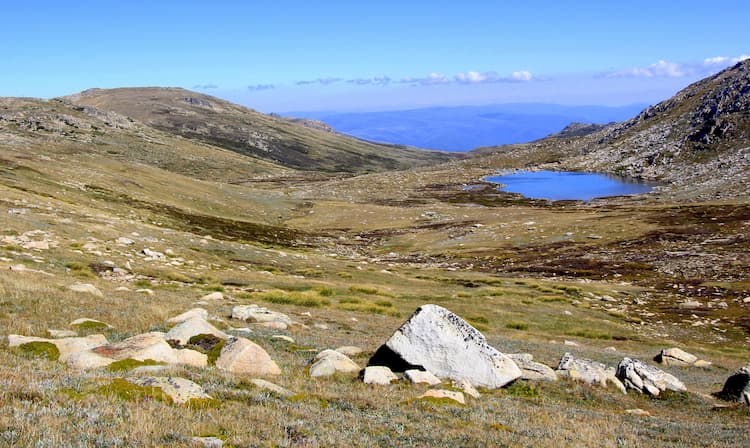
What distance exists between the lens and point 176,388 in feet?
38.4

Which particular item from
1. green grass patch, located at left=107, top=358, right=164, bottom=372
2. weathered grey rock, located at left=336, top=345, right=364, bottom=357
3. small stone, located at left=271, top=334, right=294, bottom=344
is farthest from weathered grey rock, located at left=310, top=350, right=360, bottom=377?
green grass patch, located at left=107, top=358, right=164, bottom=372

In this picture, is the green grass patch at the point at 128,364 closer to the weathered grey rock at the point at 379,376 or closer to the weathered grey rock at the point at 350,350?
the weathered grey rock at the point at 379,376

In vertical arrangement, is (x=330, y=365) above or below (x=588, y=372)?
above

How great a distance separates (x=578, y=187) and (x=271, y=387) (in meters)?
177

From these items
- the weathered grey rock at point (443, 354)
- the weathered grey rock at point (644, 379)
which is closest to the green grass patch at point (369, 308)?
the weathered grey rock at point (443, 354)

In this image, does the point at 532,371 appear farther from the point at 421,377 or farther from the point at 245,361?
the point at 245,361

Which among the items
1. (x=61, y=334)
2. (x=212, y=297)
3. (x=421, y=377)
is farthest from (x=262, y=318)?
(x=421, y=377)

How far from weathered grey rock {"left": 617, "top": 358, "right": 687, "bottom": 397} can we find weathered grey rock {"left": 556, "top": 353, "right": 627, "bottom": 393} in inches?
17.0

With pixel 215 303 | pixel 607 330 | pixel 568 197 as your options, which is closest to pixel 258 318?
pixel 215 303

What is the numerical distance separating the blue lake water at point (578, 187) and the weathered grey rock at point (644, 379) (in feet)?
437

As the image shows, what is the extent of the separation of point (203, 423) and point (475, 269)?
63.5 meters

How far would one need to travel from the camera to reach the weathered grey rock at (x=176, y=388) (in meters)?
11.3

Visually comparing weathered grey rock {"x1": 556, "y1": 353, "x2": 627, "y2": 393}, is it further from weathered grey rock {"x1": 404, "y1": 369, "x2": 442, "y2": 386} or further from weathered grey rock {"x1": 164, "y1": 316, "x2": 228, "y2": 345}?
weathered grey rock {"x1": 164, "y1": 316, "x2": 228, "y2": 345}

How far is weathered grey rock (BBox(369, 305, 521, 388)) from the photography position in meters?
19.5
